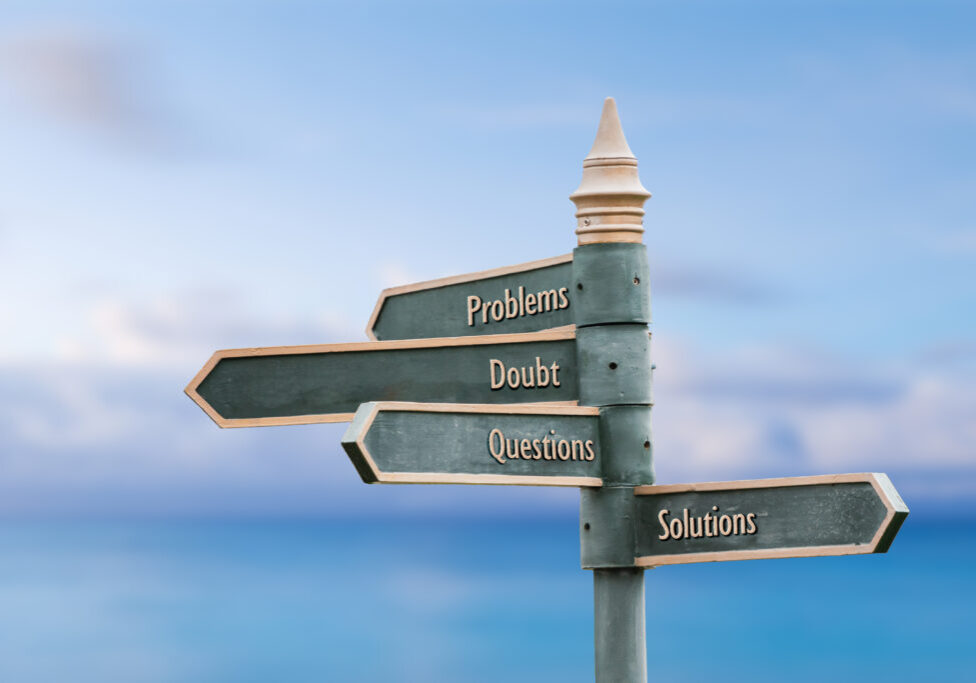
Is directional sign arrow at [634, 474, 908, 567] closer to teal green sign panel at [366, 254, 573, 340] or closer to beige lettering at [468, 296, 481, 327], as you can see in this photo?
teal green sign panel at [366, 254, 573, 340]

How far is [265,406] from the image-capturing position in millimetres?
6590

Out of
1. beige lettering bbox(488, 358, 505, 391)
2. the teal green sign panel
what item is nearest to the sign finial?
the teal green sign panel

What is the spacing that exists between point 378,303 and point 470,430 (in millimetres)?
1886

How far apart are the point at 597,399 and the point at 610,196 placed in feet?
3.08

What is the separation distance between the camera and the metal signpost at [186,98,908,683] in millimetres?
6168

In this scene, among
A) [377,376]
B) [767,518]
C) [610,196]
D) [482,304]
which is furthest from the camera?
[482,304]

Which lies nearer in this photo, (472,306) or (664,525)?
(664,525)

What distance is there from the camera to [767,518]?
20.3 ft

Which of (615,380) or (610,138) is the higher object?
(610,138)

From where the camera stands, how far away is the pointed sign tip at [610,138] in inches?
266

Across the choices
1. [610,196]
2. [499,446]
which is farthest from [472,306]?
[499,446]

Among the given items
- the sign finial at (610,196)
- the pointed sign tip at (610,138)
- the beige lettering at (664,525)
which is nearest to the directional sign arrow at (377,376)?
the sign finial at (610,196)

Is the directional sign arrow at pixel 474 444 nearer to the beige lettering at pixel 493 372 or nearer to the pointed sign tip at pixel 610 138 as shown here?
the beige lettering at pixel 493 372

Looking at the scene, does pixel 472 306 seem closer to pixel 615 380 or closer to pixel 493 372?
pixel 493 372
